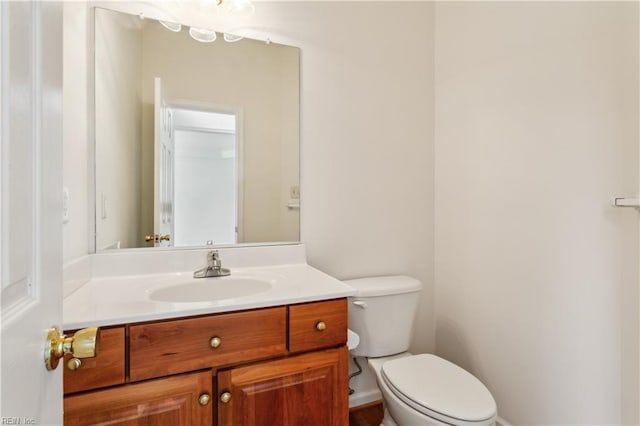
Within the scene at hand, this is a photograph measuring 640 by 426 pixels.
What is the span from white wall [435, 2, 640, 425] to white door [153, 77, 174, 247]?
145 cm

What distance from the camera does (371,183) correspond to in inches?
69.6

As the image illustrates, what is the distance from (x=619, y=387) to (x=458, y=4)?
188cm

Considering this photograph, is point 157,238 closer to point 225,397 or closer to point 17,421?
point 225,397

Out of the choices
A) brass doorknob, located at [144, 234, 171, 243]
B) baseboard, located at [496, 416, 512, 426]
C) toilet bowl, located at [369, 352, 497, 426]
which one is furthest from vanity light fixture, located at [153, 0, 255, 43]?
baseboard, located at [496, 416, 512, 426]

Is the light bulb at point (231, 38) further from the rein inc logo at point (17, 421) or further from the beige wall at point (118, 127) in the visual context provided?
the rein inc logo at point (17, 421)

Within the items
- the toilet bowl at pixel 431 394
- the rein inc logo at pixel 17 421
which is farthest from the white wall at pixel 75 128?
the toilet bowl at pixel 431 394

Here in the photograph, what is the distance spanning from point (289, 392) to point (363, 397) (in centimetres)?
90

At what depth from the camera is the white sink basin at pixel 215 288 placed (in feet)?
4.02

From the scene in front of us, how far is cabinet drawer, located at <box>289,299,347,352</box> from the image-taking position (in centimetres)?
104

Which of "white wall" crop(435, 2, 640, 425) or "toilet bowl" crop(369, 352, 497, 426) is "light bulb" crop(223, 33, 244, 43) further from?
"toilet bowl" crop(369, 352, 497, 426)

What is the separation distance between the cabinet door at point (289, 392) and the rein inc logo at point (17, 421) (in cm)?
58

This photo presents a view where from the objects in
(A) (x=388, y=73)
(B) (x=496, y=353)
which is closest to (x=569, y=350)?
(B) (x=496, y=353)

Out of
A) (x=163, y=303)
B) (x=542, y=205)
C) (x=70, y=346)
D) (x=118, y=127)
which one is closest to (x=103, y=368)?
(x=163, y=303)

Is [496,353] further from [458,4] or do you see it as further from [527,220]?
[458,4]
